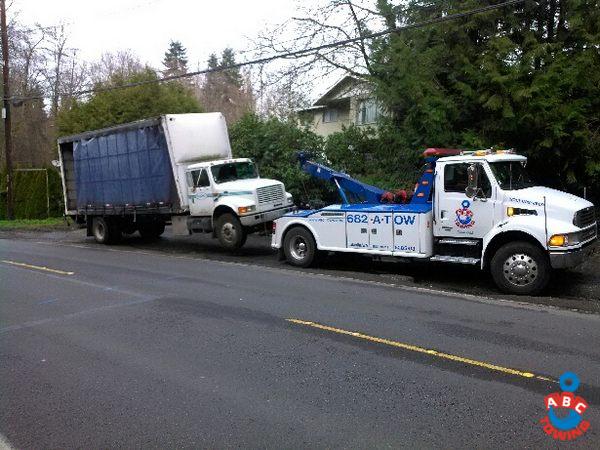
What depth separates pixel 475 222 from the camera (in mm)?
10062

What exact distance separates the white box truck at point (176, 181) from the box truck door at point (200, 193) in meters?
0.03

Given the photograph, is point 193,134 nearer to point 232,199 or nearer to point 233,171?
point 233,171

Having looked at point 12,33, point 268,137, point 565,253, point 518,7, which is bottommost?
point 565,253

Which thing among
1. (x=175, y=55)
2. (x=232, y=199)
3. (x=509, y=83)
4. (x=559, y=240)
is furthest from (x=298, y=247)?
(x=175, y=55)

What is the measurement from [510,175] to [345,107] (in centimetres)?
2226

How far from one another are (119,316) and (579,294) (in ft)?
24.7

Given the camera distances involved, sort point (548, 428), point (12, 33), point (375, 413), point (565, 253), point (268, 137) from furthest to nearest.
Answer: point (12, 33) → point (268, 137) → point (565, 253) → point (375, 413) → point (548, 428)

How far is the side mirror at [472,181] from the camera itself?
9.90 m

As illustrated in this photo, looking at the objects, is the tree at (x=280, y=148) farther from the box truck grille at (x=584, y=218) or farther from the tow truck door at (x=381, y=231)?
the box truck grille at (x=584, y=218)

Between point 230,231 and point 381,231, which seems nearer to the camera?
point 381,231

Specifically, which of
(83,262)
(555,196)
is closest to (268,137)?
(83,262)

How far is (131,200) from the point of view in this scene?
1703 cm

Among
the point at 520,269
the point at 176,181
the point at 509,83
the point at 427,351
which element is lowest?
the point at 427,351

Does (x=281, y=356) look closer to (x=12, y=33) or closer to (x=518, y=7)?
(x=518, y=7)
